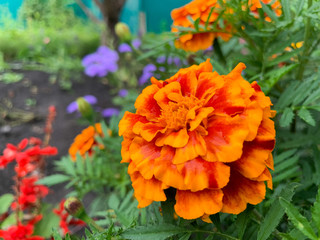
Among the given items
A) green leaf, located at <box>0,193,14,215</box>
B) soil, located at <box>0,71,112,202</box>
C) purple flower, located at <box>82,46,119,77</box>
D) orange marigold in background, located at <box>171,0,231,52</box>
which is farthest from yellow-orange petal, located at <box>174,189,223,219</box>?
purple flower, located at <box>82,46,119,77</box>

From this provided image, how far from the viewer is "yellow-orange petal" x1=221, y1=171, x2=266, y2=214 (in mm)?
331

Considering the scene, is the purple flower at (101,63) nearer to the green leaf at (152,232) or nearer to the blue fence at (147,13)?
the blue fence at (147,13)

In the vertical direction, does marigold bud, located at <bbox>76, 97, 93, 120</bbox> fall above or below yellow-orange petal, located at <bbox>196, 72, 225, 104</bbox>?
below

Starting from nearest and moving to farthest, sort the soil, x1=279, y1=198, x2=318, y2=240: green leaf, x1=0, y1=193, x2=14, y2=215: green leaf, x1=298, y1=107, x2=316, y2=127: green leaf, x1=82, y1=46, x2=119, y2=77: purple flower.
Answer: x1=279, y1=198, x2=318, y2=240: green leaf
x1=298, y1=107, x2=316, y2=127: green leaf
x1=0, y1=193, x2=14, y2=215: green leaf
the soil
x1=82, y1=46, x2=119, y2=77: purple flower

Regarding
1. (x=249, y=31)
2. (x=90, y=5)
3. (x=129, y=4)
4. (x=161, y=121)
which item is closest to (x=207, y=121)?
(x=161, y=121)

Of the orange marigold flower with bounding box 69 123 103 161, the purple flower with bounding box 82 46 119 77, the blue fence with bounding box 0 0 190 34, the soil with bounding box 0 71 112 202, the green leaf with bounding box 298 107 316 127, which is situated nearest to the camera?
the green leaf with bounding box 298 107 316 127

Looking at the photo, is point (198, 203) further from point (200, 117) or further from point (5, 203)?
point (5, 203)

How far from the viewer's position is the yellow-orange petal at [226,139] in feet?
1.02

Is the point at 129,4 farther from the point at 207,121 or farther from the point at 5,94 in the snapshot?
the point at 207,121

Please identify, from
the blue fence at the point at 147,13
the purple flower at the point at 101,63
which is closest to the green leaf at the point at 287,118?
the purple flower at the point at 101,63

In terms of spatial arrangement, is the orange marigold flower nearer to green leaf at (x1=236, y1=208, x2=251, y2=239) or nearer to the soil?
green leaf at (x1=236, y1=208, x2=251, y2=239)

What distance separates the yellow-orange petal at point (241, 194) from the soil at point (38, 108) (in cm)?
123

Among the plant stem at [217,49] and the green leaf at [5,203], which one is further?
the green leaf at [5,203]

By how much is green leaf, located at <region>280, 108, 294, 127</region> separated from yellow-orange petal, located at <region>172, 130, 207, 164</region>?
6.8 inches
